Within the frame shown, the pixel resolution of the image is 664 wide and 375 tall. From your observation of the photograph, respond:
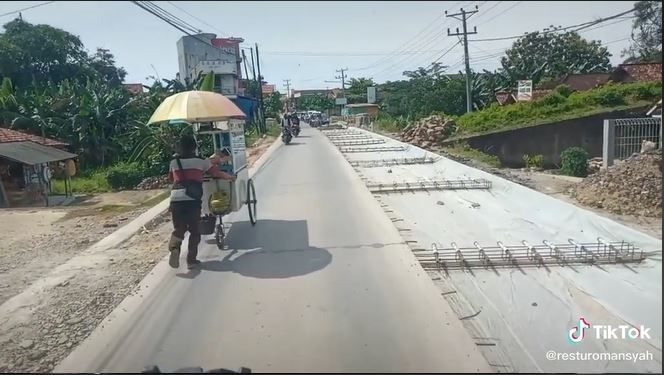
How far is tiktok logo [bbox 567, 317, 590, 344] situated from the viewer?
432 centimetres

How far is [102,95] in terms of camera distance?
2647 centimetres

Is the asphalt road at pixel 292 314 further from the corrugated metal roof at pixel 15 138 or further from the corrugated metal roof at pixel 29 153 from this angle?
the corrugated metal roof at pixel 15 138

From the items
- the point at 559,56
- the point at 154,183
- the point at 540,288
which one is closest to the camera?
the point at 540,288

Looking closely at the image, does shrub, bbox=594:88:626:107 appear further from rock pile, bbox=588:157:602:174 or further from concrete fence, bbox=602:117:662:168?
concrete fence, bbox=602:117:662:168

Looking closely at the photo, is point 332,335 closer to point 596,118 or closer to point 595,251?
point 595,251

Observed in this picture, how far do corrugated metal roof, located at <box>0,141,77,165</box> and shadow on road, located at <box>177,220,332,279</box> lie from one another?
40.4 ft

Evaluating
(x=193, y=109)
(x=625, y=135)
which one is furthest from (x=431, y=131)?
(x=193, y=109)

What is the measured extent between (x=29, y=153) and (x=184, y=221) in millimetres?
14920

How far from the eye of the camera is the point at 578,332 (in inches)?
176

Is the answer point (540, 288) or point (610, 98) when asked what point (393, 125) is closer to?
point (610, 98)

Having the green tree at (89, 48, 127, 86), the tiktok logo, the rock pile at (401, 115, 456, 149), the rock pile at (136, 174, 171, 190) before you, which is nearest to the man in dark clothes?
the tiktok logo

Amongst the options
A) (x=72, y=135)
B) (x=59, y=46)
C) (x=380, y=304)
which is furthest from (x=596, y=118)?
(x=59, y=46)

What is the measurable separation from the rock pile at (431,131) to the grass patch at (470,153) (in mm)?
1178

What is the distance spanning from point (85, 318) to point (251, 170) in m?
11.6
